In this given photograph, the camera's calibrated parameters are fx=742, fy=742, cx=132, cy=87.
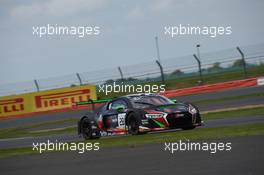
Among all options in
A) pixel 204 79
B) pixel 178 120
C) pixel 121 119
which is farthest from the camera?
pixel 204 79

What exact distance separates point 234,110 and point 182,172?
47.1ft

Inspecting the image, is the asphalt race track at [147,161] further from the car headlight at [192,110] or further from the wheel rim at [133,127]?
the car headlight at [192,110]

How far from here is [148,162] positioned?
10.8m

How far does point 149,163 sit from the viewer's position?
10641mm

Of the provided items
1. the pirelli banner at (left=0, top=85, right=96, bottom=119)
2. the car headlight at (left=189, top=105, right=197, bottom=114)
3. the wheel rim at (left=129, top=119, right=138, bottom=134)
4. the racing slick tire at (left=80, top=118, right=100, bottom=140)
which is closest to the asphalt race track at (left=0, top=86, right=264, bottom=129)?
the pirelli banner at (left=0, top=85, right=96, bottom=119)

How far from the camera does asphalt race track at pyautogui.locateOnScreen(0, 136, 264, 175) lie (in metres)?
9.40

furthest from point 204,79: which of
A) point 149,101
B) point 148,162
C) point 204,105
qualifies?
point 148,162

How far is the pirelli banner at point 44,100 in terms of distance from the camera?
36.8 m

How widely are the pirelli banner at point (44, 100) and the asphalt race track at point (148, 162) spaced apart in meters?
22.6

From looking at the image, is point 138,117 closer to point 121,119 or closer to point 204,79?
point 121,119

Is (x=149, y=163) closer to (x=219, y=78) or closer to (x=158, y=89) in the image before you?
(x=158, y=89)

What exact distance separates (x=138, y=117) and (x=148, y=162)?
700cm

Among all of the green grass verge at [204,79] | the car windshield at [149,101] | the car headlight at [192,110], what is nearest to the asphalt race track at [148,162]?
the car headlight at [192,110]

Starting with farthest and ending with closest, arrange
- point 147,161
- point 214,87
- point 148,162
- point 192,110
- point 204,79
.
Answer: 1. point 204,79
2. point 214,87
3. point 192,110
4. point 147,161
5. point 148,162
